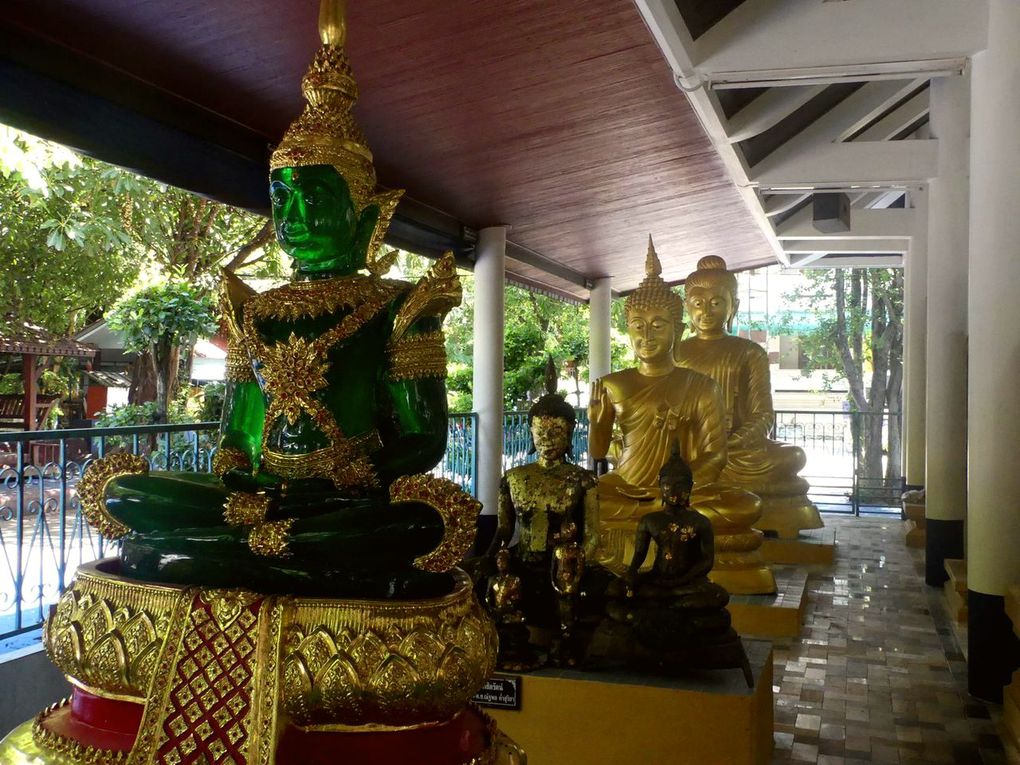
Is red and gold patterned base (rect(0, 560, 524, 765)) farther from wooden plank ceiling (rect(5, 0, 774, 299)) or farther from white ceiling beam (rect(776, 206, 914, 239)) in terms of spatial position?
white ceiling beam (rect(776, 206, 914, 239))

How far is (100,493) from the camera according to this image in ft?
6.11

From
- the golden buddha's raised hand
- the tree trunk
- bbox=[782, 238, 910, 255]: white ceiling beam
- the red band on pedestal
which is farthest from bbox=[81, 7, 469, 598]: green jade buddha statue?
bbox=[782, 238, 910, 255]: white ceiling beam

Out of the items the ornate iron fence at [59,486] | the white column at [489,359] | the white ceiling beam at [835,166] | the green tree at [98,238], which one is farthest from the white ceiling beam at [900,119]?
the green tree at [98,238]

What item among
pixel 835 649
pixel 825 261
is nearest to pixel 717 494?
pixel 835 649

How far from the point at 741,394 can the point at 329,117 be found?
4683 millimetres

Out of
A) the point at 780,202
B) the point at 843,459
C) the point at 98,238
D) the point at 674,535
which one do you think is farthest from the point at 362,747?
the point at 843,459

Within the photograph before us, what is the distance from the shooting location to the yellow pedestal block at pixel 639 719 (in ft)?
8.23

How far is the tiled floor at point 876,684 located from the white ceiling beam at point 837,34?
2.75m

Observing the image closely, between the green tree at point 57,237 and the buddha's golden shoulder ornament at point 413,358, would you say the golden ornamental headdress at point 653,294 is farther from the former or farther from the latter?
the green tree at point 57,237

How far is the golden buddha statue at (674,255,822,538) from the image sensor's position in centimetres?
630

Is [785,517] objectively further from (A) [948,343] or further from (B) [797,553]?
(A) [948,343]

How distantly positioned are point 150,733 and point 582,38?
3.38 m

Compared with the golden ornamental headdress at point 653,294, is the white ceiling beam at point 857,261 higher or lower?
higher

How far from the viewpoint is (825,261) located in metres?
12.0
